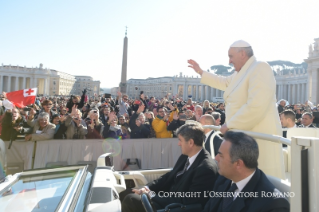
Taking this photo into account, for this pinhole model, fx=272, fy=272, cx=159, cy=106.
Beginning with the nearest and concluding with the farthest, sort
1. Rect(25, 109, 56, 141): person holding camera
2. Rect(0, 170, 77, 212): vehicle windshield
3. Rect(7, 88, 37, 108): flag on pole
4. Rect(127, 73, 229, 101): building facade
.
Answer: Rect(0, 170, 77, 212): vehicle windshield
Rect(25, 109, 56, 141): person holding camera
Rect(7, 88, 37, 108): flag on pole
Rect(127, 73, 229, 101): building facade

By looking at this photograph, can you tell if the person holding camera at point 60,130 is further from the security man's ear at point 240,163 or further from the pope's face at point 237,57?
the security man's ear at point 240,163

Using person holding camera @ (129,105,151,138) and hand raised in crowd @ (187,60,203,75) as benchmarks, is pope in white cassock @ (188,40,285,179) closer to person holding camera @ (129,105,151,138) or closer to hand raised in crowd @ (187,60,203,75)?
hand raised in crowd @ (187,60,203,75)

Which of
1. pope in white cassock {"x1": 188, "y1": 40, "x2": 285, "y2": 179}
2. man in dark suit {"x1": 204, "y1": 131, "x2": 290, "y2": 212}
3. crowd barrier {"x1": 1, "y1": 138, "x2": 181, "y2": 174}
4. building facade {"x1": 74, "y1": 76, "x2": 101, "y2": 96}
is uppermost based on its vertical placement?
building facade {"x1": 74, "y1": 76, "x2": 101, "y2": 96}

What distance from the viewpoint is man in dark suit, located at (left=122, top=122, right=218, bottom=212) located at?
9.80 feet

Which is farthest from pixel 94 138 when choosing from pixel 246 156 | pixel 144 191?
pixel 246 156

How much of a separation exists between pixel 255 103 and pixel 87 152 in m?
5.42

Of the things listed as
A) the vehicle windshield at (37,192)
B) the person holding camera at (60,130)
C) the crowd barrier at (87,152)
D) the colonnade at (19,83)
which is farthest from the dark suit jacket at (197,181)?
the colonnade at (19,83)

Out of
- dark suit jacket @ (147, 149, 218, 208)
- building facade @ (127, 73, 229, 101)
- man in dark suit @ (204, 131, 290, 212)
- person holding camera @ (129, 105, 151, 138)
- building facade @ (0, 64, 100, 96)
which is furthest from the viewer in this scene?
building facade @ (127, 73, 229, 101)

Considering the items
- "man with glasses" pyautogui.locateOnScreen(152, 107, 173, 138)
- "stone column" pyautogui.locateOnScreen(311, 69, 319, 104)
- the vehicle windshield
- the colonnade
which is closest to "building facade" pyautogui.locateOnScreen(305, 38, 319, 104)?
"stone column" pyautogui.locateOnScreen(311, 69, 319, 104)

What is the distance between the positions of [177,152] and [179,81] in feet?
354

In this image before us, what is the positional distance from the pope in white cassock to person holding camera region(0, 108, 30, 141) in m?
5.71

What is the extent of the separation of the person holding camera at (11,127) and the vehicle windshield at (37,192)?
432cm

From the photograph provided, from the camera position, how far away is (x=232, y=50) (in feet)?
10.2

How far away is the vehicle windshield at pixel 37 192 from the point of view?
2260 millimetres
